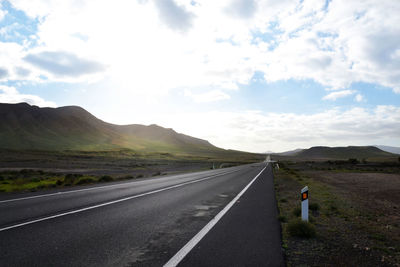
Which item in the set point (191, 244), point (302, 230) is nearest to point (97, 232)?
point (191, 244)

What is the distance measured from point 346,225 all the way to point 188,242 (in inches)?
197

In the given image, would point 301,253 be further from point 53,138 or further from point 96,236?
point 53,138

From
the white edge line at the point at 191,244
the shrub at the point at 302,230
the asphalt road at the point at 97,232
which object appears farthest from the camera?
the shrub at the point at 302,230

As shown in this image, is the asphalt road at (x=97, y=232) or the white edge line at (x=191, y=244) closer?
the white edge line at (x=191, y=244)

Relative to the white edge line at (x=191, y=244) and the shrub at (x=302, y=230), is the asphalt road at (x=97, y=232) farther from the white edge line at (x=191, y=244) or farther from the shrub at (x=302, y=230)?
the shrub at (x=302, y=230)

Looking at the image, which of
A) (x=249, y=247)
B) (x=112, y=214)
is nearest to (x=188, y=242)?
(x=249, y=247)

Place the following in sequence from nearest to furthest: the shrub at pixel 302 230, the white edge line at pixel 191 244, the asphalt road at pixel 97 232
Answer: the white edge line at pixel 191 244, the asphalt road at pixel 97 232, the shrub at pixel 302 230

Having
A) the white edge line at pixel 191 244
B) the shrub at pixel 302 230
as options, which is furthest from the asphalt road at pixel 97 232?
the shrub at pixel 302 230

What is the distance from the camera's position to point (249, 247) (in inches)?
195

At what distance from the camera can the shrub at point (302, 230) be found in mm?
5867

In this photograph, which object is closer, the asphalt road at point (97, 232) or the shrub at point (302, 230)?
the asphalt road at point (97, 232)

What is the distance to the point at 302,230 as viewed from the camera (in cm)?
591

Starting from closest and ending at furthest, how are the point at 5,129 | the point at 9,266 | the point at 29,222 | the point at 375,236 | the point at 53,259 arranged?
the point at 9,266 → the point at 53,259 → the point at 375,236 → the point at 29,222 → the point at 5,129

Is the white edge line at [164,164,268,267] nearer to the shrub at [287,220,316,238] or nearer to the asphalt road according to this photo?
the asphalt road
